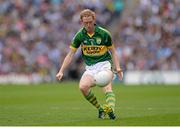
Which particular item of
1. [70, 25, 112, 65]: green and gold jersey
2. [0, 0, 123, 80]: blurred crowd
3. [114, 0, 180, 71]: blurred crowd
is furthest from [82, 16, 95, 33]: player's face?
[0, 0, 123, 80]: blurred crowd

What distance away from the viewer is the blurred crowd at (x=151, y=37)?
34.7 metres

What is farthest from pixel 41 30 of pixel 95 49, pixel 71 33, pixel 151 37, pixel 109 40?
pixel 109 40

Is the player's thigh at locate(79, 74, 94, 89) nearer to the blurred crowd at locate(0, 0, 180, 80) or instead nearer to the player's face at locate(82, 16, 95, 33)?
the player's face at locate(82, 16, 95, 33)

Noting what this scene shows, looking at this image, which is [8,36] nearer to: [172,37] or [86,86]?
[172,37]

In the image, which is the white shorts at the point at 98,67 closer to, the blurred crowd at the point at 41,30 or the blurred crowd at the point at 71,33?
the blurred crowd at the point at 71,33

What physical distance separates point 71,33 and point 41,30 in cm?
186

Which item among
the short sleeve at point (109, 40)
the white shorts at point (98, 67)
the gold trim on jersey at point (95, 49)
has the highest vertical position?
the short sleeve at point (109, 40)

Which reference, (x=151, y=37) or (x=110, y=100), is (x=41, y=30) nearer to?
(x=151, y=37)

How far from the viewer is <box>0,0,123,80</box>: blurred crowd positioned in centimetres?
3734

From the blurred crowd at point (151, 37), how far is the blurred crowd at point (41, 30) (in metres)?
1.70

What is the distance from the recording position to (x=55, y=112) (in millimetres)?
17094

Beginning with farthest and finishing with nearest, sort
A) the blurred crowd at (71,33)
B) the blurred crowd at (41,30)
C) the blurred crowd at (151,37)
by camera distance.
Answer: the blurred crowd at (41,30), the blurred crowd at (71,33), the blurred crowd at (151,37)

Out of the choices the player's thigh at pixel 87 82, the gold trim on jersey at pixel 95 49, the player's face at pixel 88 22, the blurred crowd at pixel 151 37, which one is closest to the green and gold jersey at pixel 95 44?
the gold trim on jersey at pixel 95 49

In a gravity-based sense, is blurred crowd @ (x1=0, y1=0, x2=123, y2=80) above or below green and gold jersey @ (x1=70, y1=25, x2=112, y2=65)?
above
